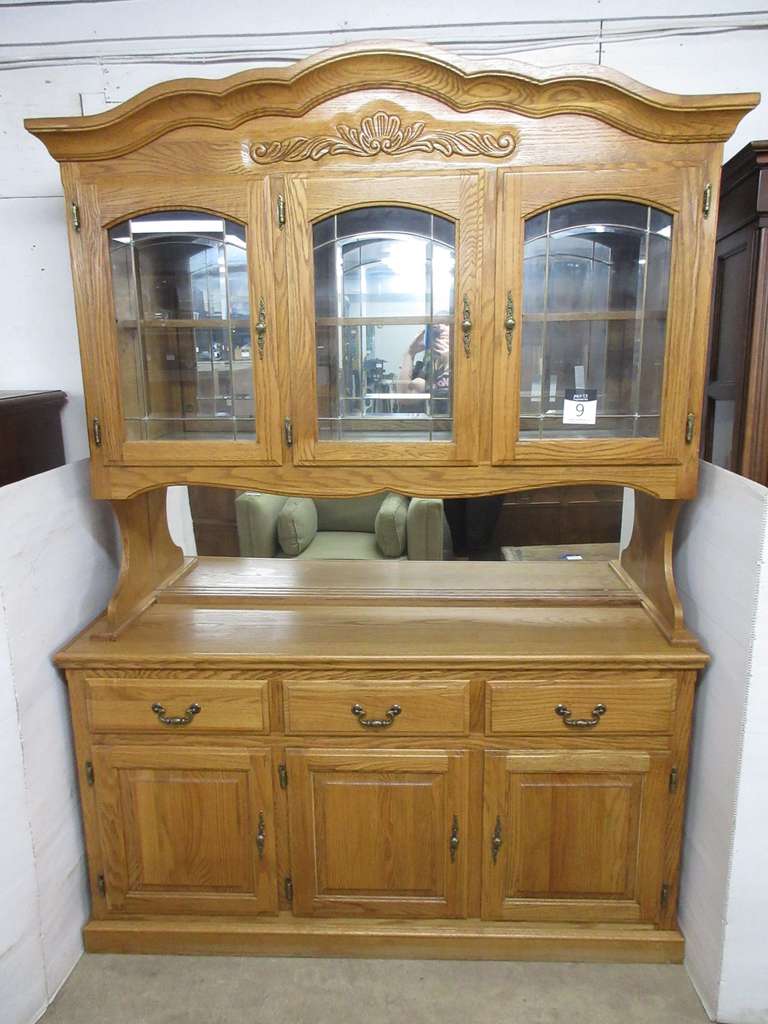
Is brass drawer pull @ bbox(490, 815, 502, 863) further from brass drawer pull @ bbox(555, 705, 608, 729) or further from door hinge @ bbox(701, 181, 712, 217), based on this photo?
door hinge @ bbox(701, 181, 712, 217)

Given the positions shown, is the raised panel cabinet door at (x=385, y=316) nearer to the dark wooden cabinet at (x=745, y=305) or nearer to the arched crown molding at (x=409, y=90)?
the arched crown molding at (x=409, y=90)

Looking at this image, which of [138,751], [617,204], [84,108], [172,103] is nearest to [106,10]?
[84,108]

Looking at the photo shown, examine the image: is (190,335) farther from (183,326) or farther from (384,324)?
(384,324)

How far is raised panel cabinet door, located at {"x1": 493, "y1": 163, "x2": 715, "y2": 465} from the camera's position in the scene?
1.51m

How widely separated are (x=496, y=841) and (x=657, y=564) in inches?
30.5

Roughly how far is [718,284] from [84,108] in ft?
5.54

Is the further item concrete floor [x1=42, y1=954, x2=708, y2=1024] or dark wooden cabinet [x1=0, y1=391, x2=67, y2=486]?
dark wooden cabinet [x1=0, y1=391, x2=67, y2=486]

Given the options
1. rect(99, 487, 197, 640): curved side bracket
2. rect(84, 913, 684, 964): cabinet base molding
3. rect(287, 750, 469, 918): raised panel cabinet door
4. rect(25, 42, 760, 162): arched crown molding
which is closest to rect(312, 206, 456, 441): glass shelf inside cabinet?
rect(25, 42, 760, 162): arched crown molding

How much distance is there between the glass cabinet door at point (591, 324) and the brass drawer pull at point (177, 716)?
0.92 metres

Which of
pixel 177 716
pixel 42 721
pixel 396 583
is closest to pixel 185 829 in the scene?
pixel 177 716

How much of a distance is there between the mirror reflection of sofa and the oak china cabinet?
330 millimetres

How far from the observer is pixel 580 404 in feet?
5.34

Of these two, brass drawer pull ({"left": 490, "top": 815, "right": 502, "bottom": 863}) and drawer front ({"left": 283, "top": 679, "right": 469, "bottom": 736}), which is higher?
drawer front ({"left": 283, "top": 679, "right": 469, "bottom": 736})

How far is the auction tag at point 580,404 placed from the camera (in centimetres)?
163
